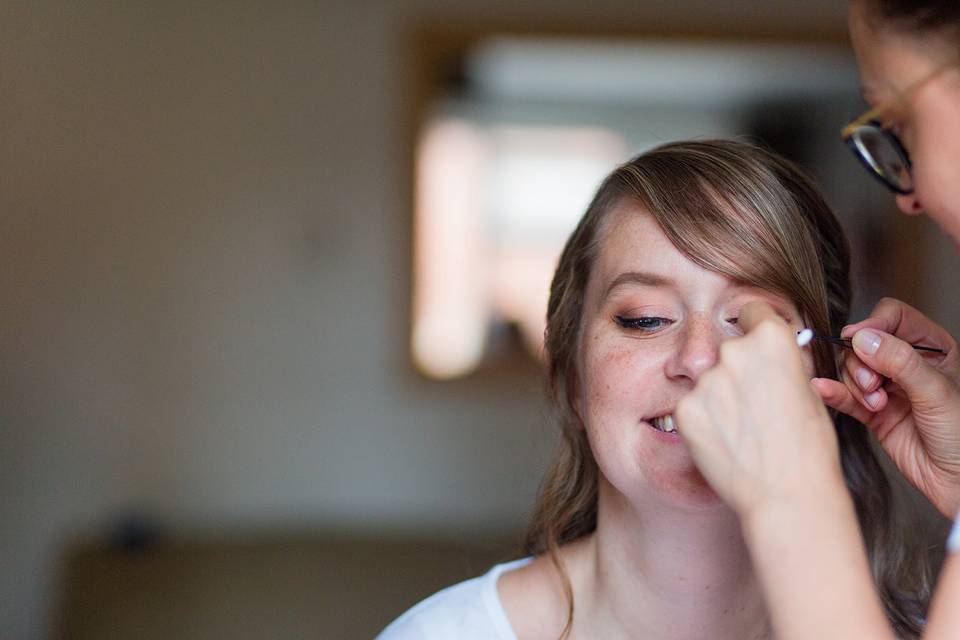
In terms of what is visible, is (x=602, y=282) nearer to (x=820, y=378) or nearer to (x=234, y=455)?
(x=820, y=378)

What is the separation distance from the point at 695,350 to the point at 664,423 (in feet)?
0.35

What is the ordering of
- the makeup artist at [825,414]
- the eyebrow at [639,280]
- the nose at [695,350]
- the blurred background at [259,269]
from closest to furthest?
the makeup artist at [825,414]
the nose at [695,350]
the eyebrow at [639,280]
the blurred background at [259,269]

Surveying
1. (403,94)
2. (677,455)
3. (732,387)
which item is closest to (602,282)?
(677,455)

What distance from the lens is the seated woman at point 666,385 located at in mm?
1273

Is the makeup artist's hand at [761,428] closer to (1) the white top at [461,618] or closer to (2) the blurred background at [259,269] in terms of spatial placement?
(1) the white top at [461,618]

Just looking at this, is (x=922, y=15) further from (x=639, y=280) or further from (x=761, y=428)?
(x=639, y=280)

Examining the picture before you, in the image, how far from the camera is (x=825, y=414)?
882 mm

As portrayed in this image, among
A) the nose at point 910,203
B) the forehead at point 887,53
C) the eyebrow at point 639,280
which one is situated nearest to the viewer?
the forehead at point 887,53

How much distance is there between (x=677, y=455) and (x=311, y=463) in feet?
10.3

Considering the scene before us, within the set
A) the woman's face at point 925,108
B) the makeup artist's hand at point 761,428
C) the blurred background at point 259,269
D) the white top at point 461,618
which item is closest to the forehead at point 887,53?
the woman's face at point 925,108

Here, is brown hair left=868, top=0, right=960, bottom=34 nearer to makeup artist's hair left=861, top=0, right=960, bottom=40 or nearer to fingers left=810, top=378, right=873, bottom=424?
makeup artist's hair left=861, top=0, right=960, bottom=40

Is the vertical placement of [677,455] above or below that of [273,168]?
below

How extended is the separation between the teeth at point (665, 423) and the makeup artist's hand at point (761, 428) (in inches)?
13.9

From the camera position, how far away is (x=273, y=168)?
4160mm
